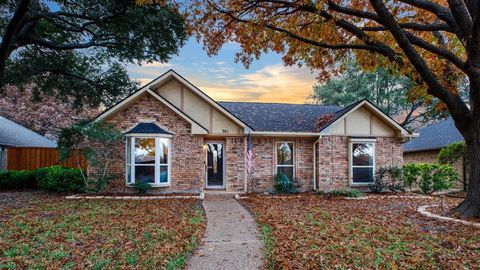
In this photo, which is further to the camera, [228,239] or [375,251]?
[228,239]

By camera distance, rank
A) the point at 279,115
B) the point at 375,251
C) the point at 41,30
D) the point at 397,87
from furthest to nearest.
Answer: the point at 397,87
the point at 279,115
the point at 41,30
the point at 375,251

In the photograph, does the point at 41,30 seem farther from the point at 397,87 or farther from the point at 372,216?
the point at 397,87

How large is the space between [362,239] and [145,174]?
9.44 meters

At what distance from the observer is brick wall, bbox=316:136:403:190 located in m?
14.4

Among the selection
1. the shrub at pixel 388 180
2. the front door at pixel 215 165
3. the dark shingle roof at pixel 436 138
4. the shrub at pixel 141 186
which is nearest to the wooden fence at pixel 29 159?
the shrub at pixel 141 186

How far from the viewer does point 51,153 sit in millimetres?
18531

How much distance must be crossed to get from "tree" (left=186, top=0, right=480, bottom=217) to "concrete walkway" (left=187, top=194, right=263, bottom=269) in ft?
17.9

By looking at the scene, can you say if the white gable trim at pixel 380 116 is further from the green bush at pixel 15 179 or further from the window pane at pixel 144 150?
the green bush at pixel 15 179

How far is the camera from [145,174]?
13078 mm

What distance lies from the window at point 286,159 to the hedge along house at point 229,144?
0.05 meters

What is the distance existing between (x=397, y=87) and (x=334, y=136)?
824 inches

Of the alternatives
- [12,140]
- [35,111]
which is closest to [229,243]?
[12,140]

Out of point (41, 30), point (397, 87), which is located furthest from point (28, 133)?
point (397, 87)

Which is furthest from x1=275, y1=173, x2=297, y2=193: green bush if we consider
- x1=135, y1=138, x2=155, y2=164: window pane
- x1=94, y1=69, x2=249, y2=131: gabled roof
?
x1=135, y1=138, x2=155, y2=164: window pane
